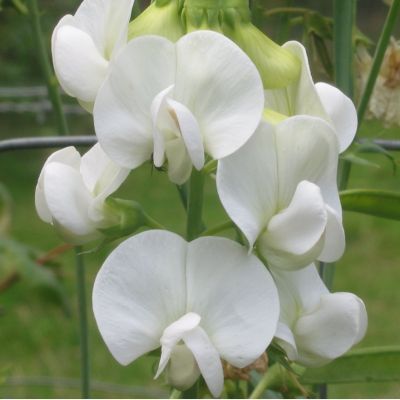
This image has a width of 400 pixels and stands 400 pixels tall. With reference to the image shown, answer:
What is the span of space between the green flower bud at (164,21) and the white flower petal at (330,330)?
15 cm

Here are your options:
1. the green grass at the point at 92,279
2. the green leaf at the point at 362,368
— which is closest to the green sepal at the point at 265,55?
the green leaf at the point at 362,368

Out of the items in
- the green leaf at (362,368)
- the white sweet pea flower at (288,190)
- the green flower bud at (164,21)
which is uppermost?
the green flower bud at (164,21)

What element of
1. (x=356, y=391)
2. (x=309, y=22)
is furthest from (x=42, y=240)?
(x=309, y=22)

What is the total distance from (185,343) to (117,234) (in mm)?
77

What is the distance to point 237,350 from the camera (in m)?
0.50

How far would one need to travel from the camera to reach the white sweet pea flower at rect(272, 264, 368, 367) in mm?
546

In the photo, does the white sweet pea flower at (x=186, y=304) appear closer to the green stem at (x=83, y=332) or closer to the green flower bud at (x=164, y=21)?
the green flower bud at (x=164, y=21)

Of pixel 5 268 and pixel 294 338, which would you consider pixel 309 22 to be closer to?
pixel 294 338

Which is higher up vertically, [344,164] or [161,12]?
[161,12]

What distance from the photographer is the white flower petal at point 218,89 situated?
1.62ft

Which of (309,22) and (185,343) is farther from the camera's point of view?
(309,22)

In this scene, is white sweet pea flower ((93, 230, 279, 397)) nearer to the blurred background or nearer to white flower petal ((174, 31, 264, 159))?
white flower petal ((174, 31, 264, 159))

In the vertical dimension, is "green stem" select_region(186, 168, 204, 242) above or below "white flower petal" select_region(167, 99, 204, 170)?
below

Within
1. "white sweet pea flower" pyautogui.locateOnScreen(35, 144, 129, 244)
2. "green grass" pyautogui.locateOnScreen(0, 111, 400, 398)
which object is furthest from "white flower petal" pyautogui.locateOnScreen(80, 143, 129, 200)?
"green grass" pyautogui.locateOnScreen(0, 111, 400, 398)
